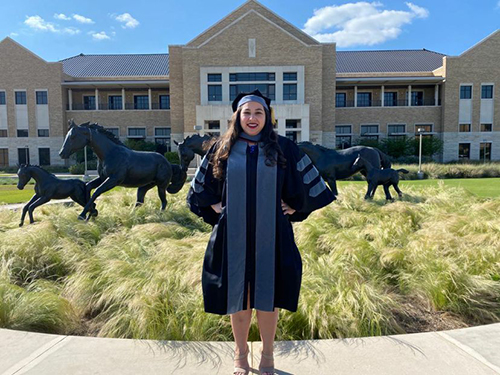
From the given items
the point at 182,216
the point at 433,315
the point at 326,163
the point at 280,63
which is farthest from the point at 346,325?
the point at 280,63

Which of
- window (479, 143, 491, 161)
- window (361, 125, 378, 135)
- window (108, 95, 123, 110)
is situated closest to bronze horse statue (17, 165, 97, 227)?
window (361, 125, 378, 135)

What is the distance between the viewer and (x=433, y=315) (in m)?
3.71

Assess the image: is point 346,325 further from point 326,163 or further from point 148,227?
point 326,163

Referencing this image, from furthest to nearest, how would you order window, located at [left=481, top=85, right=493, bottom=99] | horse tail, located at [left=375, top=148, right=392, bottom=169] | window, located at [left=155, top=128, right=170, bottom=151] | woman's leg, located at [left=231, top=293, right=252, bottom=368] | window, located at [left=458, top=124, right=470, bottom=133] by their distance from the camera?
window, located at [left=155, top=128, right=170, bottom=151] < window, located at [left=458, top=124, right=470, bottom=133] < window, located at [left=481, top=85, right=493, bottom=99] < horse tail, located at [left=375, top=148, right=392, bottom=169] < woman's leg, located at [left=231, top=293, right=252, bottom=368]

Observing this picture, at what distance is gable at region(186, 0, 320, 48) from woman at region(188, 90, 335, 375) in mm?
39405

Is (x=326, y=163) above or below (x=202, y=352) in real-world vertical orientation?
above

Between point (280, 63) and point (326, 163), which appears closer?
point (326, 163)

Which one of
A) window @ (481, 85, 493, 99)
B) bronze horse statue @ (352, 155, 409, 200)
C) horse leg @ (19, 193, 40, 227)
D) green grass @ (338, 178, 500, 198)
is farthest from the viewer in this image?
window @ (481, 85, 493, 99)

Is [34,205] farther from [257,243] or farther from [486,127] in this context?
[486,127]

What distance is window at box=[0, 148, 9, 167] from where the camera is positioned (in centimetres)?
4416

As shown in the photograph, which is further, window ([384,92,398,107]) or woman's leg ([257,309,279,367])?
window ([384,92,398,107])

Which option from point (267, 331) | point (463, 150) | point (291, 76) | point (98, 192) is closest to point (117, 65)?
point (291, 76)

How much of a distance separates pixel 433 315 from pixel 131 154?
21.4 ft

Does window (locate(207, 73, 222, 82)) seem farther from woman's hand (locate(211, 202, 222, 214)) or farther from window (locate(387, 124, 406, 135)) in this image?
woman's hand (locate(211, 202, 222, 214))
